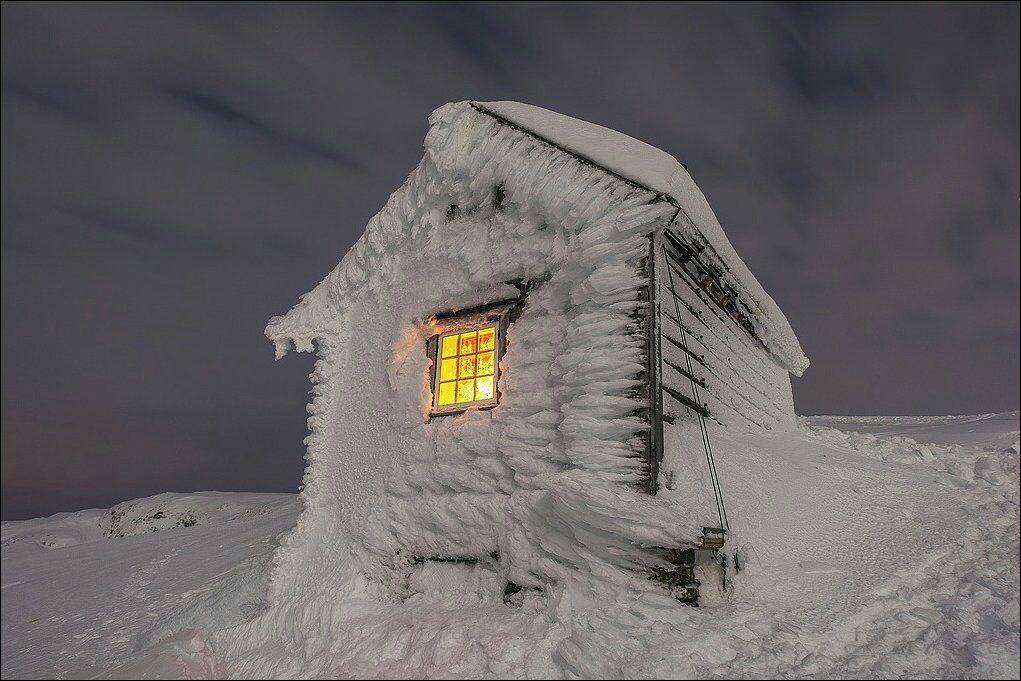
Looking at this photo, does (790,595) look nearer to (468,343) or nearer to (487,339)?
(487,339)

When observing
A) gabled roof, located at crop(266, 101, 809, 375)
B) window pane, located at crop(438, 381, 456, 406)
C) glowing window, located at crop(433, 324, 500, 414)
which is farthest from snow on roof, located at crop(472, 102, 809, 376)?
window pane, located at crop(438, 381, 456, 406)

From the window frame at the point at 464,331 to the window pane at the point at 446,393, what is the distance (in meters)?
0.05

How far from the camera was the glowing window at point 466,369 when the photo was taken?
5520mm

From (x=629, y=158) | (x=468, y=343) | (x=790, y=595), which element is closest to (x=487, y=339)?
(x=468, y=343)

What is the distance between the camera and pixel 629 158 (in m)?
4.92

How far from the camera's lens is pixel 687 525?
369 centimetres

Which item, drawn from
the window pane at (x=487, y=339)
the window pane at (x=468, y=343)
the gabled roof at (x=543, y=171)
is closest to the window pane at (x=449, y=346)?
the window pane at (x=468, y=343)

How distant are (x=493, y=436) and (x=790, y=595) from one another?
9.02 ft

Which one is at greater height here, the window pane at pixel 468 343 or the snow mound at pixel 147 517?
the window pane at pixel 468 343

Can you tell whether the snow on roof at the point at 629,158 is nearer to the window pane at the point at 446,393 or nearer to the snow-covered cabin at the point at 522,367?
the snow-covered cabin at the point at 522,367

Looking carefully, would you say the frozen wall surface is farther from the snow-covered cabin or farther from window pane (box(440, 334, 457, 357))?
window pane (box(440, 334, 457, 357))

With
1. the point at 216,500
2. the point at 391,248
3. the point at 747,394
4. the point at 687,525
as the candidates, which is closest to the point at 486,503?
the point at 687,525

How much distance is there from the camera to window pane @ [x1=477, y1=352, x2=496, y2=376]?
5.59 m

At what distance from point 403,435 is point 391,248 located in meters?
2.61
